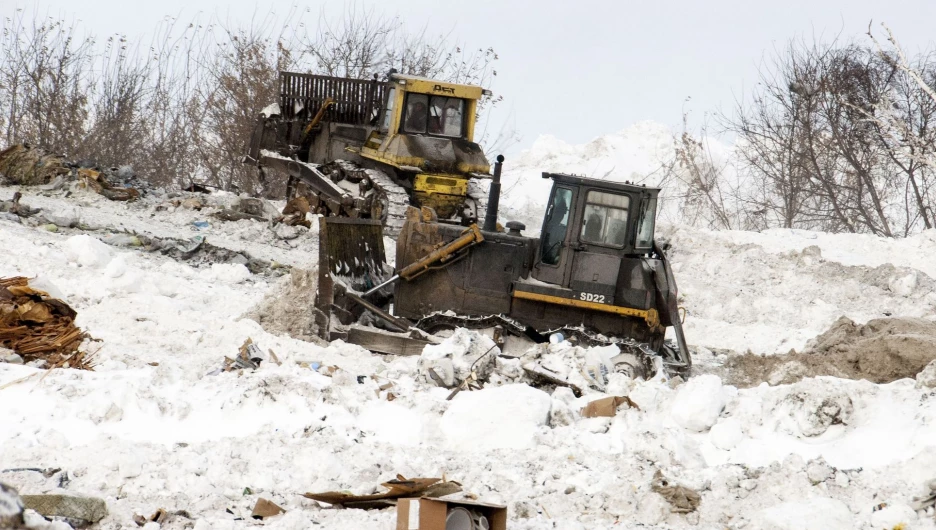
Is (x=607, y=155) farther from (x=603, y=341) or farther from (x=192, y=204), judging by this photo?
(x=603, y=341)

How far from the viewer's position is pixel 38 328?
8.08m

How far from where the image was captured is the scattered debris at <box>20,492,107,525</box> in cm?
421

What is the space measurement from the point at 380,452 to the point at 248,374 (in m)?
1.47

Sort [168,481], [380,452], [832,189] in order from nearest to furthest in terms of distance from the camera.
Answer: [168,481] → [380,452] → [832,189]

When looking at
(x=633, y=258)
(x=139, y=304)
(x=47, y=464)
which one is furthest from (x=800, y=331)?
(x=47, y=464)

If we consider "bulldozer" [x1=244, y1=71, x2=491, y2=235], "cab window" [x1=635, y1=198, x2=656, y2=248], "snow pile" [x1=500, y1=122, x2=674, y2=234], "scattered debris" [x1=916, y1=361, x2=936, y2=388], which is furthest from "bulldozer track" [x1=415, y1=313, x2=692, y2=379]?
"snow pile" [x1=500, y1=122, x2=674, y2=234]

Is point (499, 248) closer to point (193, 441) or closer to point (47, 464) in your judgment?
point (193, 441)

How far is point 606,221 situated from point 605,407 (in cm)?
287

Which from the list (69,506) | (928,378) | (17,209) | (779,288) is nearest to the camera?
(69,506)

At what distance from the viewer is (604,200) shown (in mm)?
9000

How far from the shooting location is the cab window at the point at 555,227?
29.6ft

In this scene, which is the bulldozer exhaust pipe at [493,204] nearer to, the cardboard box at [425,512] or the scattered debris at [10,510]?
the cardboard box at [425,512]

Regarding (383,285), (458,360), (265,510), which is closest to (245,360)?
(458,360)

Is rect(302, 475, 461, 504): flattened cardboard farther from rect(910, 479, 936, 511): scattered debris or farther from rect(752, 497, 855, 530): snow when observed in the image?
rect(910, 479, 936, 511): scattered debris
